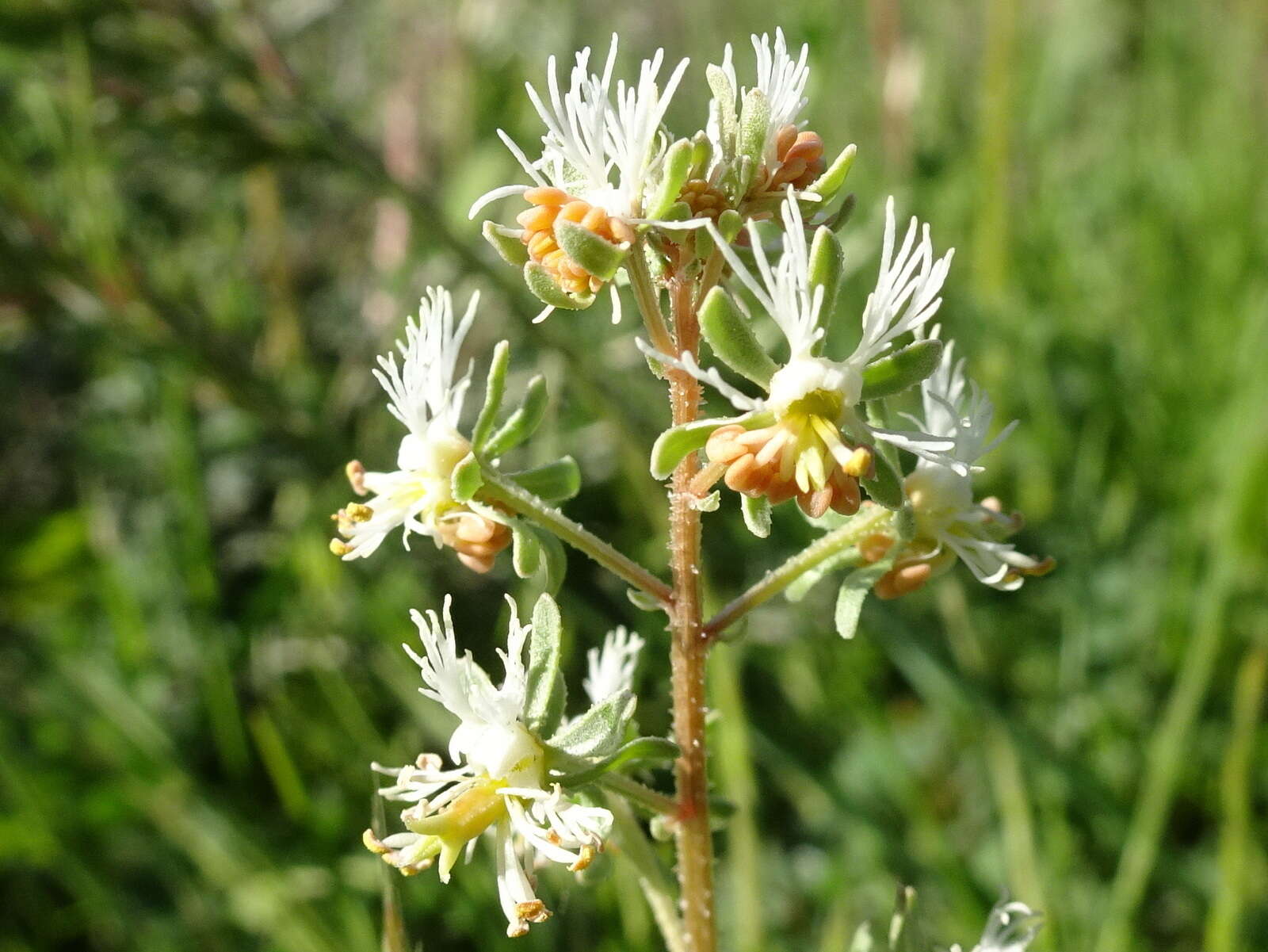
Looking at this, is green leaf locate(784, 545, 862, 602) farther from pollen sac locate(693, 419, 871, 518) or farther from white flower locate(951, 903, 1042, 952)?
white flower locate(951, 903, 1042, 952)

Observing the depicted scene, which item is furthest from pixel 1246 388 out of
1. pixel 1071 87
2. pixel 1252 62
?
pixel 1252 62

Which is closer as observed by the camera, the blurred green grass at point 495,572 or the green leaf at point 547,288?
the green leaf at point 547,288

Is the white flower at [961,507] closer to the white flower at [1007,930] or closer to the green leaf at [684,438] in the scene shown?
the green leaf at [684,438]

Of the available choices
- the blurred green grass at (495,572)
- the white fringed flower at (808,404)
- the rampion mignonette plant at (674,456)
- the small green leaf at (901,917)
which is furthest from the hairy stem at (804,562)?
the blurred green grass at (495,572)

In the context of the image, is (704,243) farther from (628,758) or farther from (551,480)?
(628,758)

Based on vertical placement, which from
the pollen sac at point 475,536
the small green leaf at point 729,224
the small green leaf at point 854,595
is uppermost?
the small green leaf at point 729,224

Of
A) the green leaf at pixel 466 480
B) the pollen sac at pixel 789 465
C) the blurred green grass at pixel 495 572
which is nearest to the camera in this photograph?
the pollen sac at pixel 789 465

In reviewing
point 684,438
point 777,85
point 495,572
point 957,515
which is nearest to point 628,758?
point 684,438
